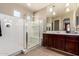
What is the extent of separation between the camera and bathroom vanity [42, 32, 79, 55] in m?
2.79

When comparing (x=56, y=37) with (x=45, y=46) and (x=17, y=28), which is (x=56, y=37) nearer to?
(x=45, y=46)

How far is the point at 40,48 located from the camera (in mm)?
2982

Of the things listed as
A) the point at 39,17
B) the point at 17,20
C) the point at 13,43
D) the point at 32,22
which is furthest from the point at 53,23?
the point at 13,43

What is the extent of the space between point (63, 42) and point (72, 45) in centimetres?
36

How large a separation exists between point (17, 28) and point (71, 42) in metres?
1.75

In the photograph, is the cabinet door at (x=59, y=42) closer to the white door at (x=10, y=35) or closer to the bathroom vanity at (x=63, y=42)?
the bathroom vanity at (x=63, y=42)

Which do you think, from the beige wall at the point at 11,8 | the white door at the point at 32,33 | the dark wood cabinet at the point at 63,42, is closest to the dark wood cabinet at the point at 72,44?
the dark wood cabinet at the point at 63,42

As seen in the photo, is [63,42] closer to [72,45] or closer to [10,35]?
[72,45]

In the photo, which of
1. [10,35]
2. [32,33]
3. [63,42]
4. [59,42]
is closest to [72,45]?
[63,42]

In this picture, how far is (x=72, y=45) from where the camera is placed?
2.88m

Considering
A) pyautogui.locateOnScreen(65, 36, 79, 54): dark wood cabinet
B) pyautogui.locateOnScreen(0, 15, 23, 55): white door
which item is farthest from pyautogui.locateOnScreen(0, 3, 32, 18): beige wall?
pyautogui.locateOnScreen(65, 36, 79, 54): dark wood cabinet

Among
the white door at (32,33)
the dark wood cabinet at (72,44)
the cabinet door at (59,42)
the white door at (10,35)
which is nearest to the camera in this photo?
the white door at (10,35)

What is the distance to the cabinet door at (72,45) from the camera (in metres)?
2.78

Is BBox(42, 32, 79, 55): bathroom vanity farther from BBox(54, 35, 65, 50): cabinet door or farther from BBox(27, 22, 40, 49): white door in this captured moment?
BBox(27, 22, 40, 49): white door
